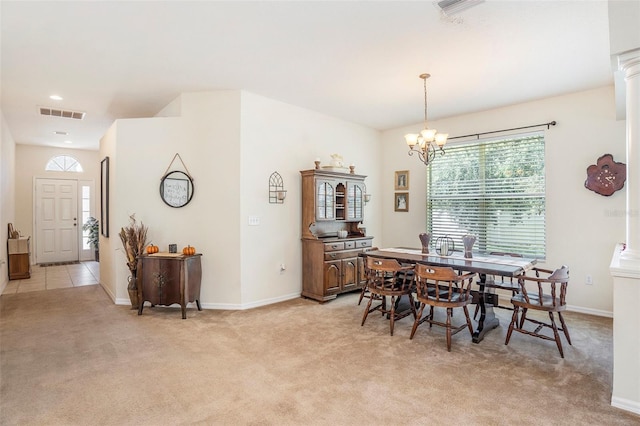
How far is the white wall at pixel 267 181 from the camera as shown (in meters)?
4.59

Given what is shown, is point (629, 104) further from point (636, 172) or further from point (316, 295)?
point (316, 295)

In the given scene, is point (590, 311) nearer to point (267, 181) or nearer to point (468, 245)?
point (468, 245)

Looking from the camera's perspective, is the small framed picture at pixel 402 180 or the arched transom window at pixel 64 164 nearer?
the small framed picture at pixel 402 180

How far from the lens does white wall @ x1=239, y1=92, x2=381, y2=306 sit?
4.59 meters

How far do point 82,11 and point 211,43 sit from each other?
3.29 ft

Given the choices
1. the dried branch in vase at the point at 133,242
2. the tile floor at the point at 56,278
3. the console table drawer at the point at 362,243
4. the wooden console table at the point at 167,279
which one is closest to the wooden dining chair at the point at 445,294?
the console table drawer at the point at 362,243

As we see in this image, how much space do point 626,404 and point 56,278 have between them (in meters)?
8.38

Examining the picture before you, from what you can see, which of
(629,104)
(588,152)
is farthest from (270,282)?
(588,152)

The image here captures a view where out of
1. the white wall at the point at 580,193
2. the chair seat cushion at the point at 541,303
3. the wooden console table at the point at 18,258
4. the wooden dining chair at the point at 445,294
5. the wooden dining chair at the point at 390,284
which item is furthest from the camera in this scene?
the wooden console table at the point at 18,258

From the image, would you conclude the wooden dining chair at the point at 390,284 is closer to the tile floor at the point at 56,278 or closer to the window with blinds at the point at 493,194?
the window with blinds at the point at 493,194

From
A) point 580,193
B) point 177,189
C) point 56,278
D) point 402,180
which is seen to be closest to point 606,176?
point 580,193

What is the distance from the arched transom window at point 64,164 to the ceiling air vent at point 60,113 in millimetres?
3663

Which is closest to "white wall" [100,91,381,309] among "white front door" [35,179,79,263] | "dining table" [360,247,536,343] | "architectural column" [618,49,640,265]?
"dining table" [360,247,536,343]

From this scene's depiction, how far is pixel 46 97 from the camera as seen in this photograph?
4.68 metres
